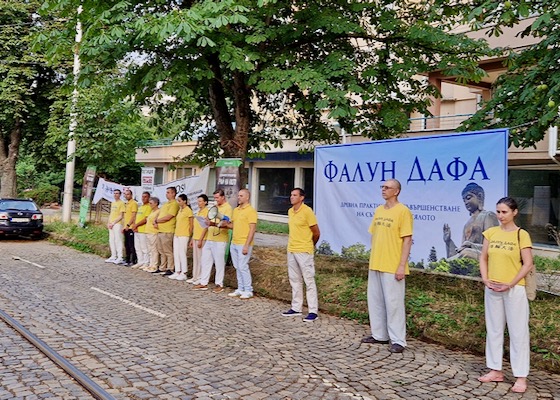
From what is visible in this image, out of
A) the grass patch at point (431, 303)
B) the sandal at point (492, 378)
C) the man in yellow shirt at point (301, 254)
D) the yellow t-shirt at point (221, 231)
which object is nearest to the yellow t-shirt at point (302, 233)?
the man in yellow shirt at point (301, 254)

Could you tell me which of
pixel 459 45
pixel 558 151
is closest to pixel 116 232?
pixel 459 45

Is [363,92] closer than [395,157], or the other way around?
[395,157]

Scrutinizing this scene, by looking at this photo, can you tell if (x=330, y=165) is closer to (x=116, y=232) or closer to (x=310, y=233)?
(x=310, y=233)

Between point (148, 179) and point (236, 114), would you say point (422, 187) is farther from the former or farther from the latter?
point (148, 179)

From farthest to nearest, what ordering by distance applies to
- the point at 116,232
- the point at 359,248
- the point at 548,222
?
the point at 548,222 → the point at 116,232 → the point at 359,248

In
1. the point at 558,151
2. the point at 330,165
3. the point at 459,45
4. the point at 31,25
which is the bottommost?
the point at 330,165

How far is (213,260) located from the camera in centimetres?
1008

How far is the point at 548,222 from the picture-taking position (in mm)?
17141

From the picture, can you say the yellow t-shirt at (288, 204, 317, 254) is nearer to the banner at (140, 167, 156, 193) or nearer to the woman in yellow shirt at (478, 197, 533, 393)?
the woman in yellow shirt at (478, 197, 533, 393)

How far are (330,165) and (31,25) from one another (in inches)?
751

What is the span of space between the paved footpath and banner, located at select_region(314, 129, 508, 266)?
1423mm

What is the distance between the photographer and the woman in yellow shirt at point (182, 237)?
1083 centimetres

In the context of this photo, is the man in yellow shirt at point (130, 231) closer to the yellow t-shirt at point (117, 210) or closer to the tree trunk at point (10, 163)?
the yellow t-shirt at point (117, 210)

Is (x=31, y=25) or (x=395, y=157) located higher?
(x=31, y=25)
